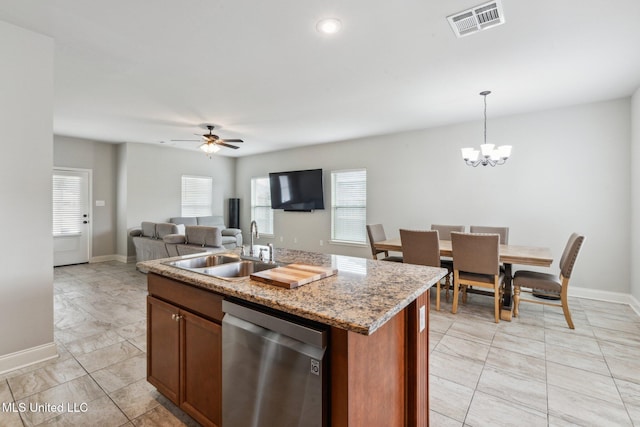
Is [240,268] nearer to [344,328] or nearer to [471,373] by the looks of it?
[344,328]

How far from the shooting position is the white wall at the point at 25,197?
224 centimetres

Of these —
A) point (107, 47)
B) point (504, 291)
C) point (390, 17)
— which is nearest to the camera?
point (390, 17)

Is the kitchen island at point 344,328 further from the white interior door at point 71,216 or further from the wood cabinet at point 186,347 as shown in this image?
the white interior door at point 71,216

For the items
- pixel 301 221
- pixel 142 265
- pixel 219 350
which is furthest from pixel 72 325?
pixel 301 221

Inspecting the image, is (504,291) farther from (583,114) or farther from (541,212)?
(583,114)

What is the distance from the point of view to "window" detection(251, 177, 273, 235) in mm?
8047

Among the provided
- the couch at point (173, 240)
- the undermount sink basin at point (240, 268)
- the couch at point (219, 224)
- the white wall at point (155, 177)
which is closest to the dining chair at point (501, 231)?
the undermount sink basin at point (240, 268)

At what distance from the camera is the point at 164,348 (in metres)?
1.85

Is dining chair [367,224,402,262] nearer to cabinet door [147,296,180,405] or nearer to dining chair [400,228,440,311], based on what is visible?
dining chair [400,228,440,311]

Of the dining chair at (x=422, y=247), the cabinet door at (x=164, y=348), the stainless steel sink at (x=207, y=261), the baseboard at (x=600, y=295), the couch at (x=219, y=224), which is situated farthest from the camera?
the couch at (x=219, y=224)

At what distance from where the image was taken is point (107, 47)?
2.62m

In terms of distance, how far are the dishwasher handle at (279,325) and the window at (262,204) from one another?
661 centimetres

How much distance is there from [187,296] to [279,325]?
2.49ft

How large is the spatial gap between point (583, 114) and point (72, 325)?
687 centimetres
